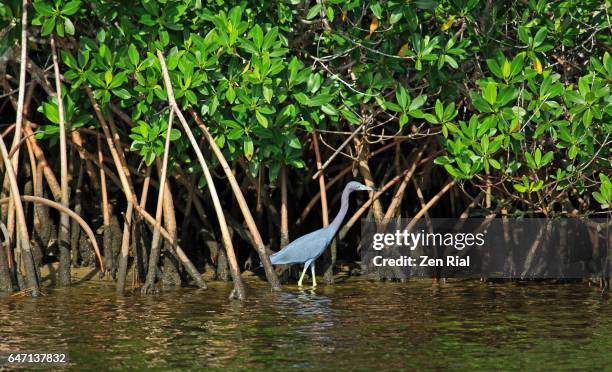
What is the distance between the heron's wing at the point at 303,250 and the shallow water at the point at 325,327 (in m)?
0.28

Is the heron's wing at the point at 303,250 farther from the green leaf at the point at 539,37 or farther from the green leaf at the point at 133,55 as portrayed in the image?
the green leaf at the point at 539,37

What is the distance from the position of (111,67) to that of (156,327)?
229cm

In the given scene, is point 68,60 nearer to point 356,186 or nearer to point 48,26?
point 48,26

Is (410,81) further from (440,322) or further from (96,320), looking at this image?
(96,320)

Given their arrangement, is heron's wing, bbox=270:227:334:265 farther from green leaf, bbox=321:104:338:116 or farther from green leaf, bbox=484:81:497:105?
green leaf, bbox=484:81:497:105

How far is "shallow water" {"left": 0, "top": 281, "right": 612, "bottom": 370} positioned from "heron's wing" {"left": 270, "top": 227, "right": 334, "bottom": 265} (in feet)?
0.91

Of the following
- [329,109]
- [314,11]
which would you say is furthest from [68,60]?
[329,109]

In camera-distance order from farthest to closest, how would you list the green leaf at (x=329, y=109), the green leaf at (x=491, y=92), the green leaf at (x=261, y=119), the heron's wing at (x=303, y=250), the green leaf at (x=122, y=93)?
the heron's wing at (x=303, y=250)
the green leaf at (x=329, y=109)
the green leaf at (x=122, y=93)
the green leaf at (x=261, y=119)
the green leaf at (x=491, y=92)

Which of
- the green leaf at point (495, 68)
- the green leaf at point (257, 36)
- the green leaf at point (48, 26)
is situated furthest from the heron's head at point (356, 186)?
the green leaf at point (48, 26)

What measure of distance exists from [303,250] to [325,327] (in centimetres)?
227

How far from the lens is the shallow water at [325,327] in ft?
26.1

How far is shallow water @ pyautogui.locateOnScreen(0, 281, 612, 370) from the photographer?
7.95m

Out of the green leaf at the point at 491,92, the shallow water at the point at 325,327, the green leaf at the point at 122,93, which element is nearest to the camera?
the shallow water at the point at 325,327

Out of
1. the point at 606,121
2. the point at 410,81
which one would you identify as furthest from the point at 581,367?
the point at 410,81
